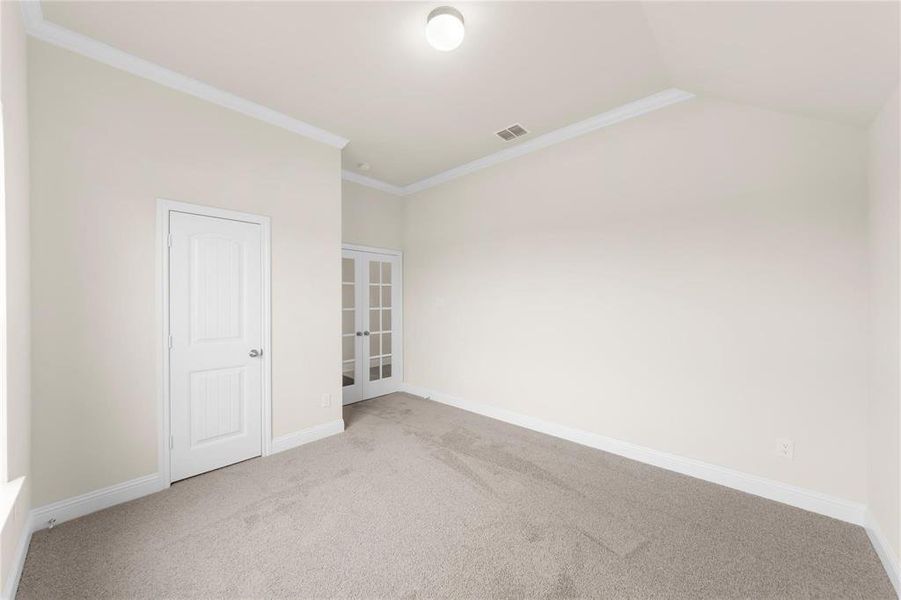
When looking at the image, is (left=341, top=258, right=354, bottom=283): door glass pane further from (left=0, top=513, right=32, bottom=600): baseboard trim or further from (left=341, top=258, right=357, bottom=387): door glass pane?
(left=0, top=513, right=32, bottom=600): baseboard trim

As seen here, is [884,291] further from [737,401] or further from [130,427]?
[130,427]

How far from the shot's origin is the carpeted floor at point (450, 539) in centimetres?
166

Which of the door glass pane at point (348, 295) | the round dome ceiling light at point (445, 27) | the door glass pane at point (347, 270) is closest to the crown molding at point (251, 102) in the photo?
the door glass pane at point (347, 270)

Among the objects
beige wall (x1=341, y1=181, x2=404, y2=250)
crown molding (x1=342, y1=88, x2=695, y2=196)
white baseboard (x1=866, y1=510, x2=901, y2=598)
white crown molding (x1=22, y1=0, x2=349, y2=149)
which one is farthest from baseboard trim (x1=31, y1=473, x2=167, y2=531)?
white baseboard (x1=866, y1=510, x2=901, y2=598)

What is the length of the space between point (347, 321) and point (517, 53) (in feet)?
11.2

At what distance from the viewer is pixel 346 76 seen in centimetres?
256

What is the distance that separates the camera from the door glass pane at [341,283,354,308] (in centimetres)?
448

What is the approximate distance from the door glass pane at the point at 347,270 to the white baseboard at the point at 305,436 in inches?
69.5

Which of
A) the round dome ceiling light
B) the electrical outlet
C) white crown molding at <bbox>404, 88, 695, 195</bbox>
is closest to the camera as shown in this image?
the round dome ceiling light

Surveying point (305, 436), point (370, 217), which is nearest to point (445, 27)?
point (370, 217)

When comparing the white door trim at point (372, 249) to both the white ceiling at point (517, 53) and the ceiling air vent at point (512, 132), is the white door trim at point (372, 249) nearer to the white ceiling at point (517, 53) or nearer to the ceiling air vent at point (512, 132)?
the white ceiling at point (517, 53)

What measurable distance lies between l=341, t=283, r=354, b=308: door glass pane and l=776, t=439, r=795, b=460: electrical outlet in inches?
166

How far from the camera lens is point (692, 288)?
2.69 metres

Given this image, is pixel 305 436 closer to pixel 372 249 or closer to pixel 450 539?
pixel 450 539
